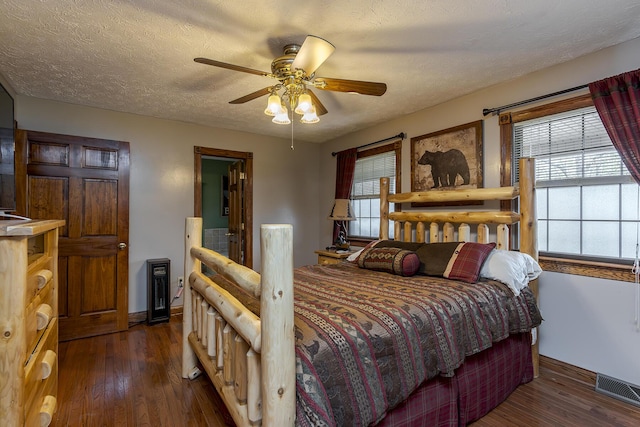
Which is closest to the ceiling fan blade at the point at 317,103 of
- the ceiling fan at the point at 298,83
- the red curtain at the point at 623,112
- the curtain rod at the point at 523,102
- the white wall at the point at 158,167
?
the ceiling fan at the point at 298,83

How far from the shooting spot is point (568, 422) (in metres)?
1.85

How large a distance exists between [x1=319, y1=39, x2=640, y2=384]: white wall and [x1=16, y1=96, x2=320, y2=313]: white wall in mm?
2446

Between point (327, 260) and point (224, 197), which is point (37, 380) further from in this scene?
point (224, 197)

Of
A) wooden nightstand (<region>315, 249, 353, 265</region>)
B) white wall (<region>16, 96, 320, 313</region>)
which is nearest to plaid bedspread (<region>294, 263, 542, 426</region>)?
wooden nightstand (<region>315, 249, 353, 265</region>)

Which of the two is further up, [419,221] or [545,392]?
[419,221]

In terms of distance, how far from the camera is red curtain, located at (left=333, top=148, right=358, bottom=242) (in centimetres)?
437

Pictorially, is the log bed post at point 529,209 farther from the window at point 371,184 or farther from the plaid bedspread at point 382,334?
the window at point 371,184

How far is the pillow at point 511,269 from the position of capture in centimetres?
216

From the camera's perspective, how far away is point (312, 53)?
165 cm

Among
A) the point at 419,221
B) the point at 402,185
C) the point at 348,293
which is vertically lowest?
the point at 348,293

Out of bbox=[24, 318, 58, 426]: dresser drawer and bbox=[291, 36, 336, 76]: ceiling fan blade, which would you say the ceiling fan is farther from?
bbox=[24, 318, 58, 426]: dresser drawer

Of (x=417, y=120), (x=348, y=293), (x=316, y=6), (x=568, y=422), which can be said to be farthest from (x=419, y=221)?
(x=316, y=6)

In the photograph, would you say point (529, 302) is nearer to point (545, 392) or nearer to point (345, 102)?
point (545, 392)

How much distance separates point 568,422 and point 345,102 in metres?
3.02
